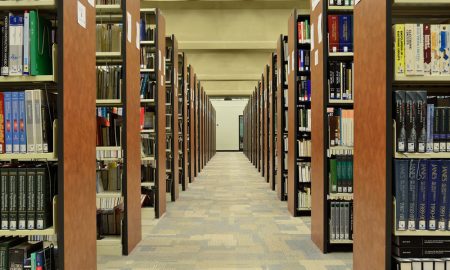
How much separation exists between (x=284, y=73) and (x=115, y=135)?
11.0 ft

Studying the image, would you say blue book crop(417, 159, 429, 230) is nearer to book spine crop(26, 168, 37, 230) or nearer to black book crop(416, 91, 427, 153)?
black book crop(416, 91, 427, 153)

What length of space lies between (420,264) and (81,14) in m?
2.33

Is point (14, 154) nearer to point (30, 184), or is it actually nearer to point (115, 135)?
point (30, 184)

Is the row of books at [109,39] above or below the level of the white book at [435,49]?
above

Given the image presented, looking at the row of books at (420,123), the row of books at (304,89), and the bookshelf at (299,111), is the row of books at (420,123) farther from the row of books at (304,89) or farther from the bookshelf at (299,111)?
the row of books at (304,89)

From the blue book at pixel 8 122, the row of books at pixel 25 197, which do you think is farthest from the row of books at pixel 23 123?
the row of books at pixel 25 197

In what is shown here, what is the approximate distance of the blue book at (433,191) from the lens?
2.51 meters

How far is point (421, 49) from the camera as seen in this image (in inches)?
99.6

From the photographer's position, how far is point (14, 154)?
252cm

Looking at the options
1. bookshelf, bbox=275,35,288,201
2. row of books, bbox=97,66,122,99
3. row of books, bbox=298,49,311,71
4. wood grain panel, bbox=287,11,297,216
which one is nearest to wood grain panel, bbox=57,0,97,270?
row of books, bbox=97,66,122,99

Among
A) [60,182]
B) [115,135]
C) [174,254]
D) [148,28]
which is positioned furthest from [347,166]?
[148,28]

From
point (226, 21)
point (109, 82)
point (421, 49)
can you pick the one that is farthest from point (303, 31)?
point (226, 21)

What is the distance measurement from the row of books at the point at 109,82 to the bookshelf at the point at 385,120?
2157 mm

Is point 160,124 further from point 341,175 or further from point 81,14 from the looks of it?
point 81,14
